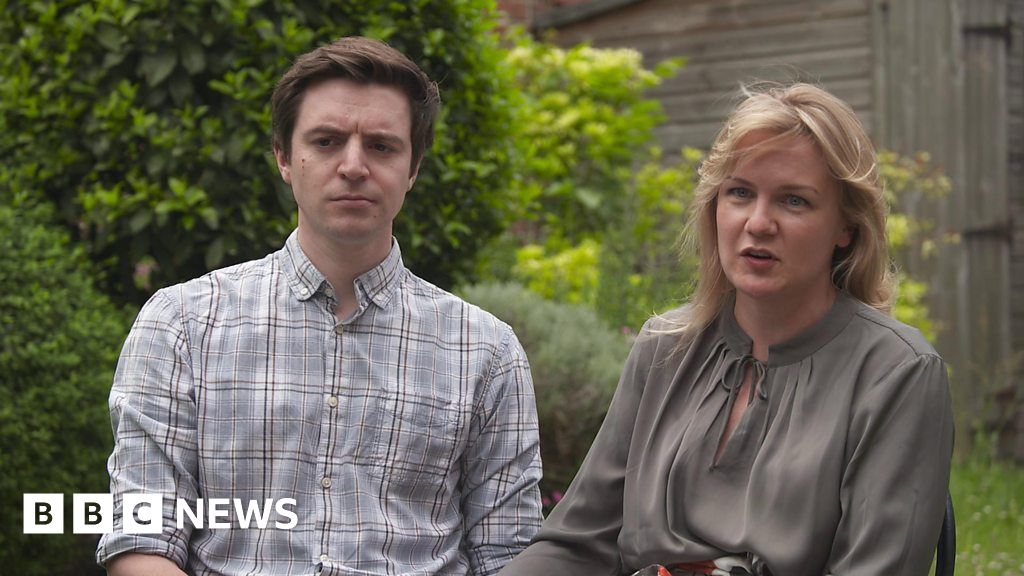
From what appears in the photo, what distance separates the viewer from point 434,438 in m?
2.66

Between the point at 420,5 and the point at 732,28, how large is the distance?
4.32 meters

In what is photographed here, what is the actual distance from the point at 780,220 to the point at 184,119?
8.15ft

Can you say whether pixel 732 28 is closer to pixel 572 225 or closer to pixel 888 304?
pixel 572 225

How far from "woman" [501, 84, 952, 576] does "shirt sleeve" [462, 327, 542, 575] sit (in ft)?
0.46

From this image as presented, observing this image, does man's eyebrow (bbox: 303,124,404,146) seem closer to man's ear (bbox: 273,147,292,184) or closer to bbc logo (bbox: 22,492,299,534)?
man's ear (bbox: 273,147,292,184)

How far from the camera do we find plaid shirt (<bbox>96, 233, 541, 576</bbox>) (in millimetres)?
2531

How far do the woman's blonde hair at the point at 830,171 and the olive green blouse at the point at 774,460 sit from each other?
0.06 metres

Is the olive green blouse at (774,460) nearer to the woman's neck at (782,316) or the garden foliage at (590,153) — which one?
the woman's neck at (782,316)

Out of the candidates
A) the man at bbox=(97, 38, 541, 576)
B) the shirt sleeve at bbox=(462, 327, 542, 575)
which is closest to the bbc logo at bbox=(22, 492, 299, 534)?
the man at bbox=(97, 38, 541, 576)

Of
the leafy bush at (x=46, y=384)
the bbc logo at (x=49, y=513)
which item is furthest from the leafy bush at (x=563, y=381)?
the bbc logo at (x=49, y=513)

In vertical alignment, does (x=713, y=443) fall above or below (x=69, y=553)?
above

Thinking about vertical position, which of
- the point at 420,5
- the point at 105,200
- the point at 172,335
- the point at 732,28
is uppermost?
the point at 732,28

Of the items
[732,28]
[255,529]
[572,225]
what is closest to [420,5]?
[255,529]

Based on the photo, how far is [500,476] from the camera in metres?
2.73
